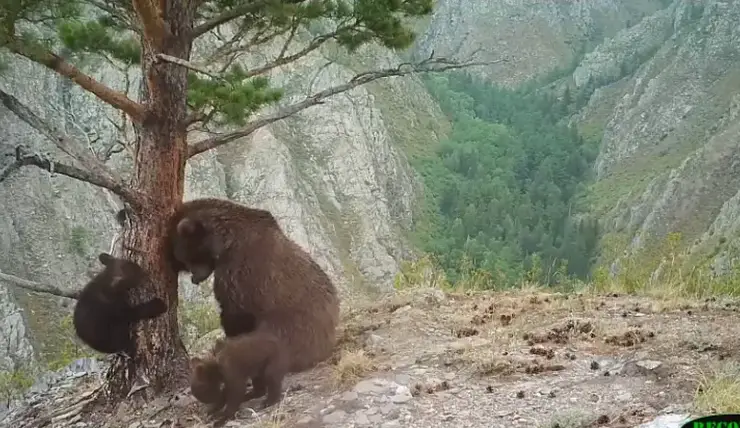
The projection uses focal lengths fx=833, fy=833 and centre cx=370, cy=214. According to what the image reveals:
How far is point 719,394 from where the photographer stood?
466cm

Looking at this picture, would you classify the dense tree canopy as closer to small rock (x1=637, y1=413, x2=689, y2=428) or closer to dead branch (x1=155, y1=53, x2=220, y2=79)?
dead branch (x1=155, y1=53, x2=220, y2=79)

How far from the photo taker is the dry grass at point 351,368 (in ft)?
21.0

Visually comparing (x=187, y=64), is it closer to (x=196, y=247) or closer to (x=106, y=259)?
(x=196, y=247)

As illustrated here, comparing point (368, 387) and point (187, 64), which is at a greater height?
point (187, 64)

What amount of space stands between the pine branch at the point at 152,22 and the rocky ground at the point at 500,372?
3.00 meters

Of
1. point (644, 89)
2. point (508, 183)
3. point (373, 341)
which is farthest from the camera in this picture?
point (508, 183)

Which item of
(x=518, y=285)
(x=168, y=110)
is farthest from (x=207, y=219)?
(x=518, y=285)

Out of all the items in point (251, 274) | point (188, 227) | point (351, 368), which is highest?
point (188, 227)

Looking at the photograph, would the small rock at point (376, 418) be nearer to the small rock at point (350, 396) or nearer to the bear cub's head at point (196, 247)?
the small rock at point (350, 396)

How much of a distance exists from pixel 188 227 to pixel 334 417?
6.58ft

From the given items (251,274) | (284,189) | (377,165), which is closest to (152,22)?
(251,274)

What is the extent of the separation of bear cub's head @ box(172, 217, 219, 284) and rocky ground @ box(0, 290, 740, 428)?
112 centimetres

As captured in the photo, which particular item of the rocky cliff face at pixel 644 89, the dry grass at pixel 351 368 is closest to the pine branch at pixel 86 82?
the dry grass at pixel 351 368

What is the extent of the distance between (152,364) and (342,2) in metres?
3.74
